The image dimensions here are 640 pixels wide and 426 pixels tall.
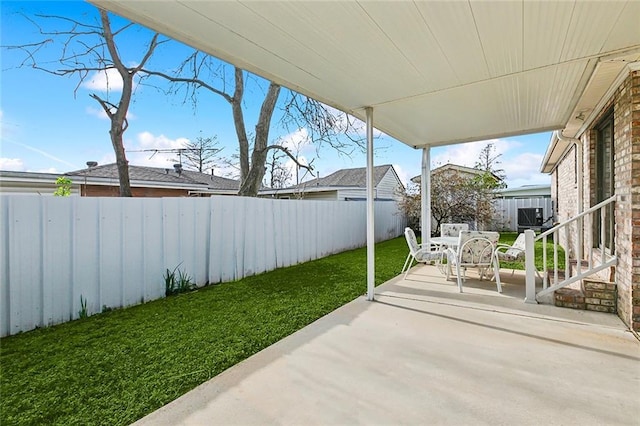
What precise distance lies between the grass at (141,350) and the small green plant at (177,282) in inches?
6.8

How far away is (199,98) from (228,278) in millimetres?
6924

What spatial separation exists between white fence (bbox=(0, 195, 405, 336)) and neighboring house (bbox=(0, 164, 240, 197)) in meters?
7.49

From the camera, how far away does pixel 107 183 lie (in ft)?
36.6

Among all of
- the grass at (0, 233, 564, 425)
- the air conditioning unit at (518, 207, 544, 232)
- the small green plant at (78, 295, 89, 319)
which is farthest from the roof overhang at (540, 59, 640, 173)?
the air conditioning unit at (518, 207, 544, 232)

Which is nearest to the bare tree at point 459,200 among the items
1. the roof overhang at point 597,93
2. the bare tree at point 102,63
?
the roof overhang at point 597,93

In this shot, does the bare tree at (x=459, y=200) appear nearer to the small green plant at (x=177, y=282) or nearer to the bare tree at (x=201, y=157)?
the small green plant at (x=177, y=282)

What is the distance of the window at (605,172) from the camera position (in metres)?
4.49

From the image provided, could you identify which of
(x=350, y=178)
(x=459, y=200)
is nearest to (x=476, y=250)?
(x=459, y=200)

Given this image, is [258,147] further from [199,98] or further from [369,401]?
[369,401]

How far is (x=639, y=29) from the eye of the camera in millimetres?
2689

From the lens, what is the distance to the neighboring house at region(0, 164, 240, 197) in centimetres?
948

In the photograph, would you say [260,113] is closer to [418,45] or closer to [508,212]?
[418,45]

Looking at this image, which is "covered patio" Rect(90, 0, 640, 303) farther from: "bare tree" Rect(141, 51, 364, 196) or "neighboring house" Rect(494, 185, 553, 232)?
"neighboring house" Rect(494, 185, 553, 232)

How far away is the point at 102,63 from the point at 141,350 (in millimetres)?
8989
